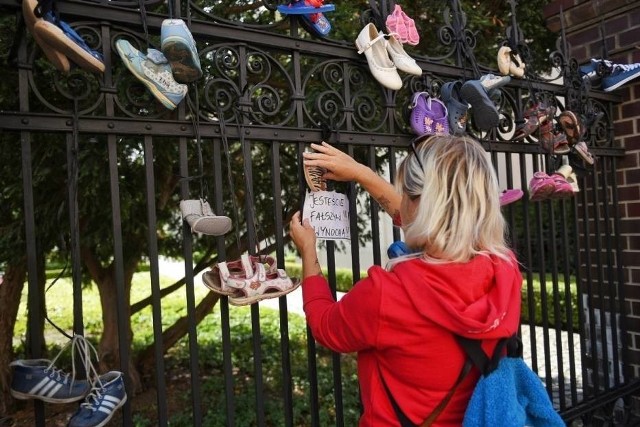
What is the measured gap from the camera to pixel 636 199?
318 cm

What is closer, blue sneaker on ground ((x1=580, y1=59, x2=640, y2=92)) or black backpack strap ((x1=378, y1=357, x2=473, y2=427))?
black backpack strap ((x1=378, y1=357, x2=473, y2=427))

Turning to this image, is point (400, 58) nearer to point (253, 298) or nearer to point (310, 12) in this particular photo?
point (310, 12)

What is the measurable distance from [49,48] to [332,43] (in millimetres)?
1078

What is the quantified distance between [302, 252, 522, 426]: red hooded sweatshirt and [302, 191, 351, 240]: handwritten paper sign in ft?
1.82

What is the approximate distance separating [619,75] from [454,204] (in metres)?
2.41

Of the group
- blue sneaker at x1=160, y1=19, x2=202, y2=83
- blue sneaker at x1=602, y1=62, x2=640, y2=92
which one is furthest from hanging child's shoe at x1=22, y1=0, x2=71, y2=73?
blue sneaker at x1=602, y1=62, x2=640, y2=92

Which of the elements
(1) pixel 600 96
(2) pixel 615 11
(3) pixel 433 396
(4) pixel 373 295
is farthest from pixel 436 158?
(2) pixel 615 11

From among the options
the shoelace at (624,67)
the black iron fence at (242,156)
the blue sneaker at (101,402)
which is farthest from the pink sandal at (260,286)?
the shoelace at (624,67)

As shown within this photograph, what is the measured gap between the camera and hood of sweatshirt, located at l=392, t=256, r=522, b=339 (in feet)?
4.29

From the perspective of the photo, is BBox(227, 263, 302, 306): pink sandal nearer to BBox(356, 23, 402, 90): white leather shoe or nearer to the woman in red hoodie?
the woman in red hoodie

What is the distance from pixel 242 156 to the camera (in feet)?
7.87

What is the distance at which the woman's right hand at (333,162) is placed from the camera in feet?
6.38

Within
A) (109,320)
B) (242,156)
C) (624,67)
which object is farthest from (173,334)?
(624,67)

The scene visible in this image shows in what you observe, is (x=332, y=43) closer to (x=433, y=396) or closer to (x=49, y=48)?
(x=49, y=48)
